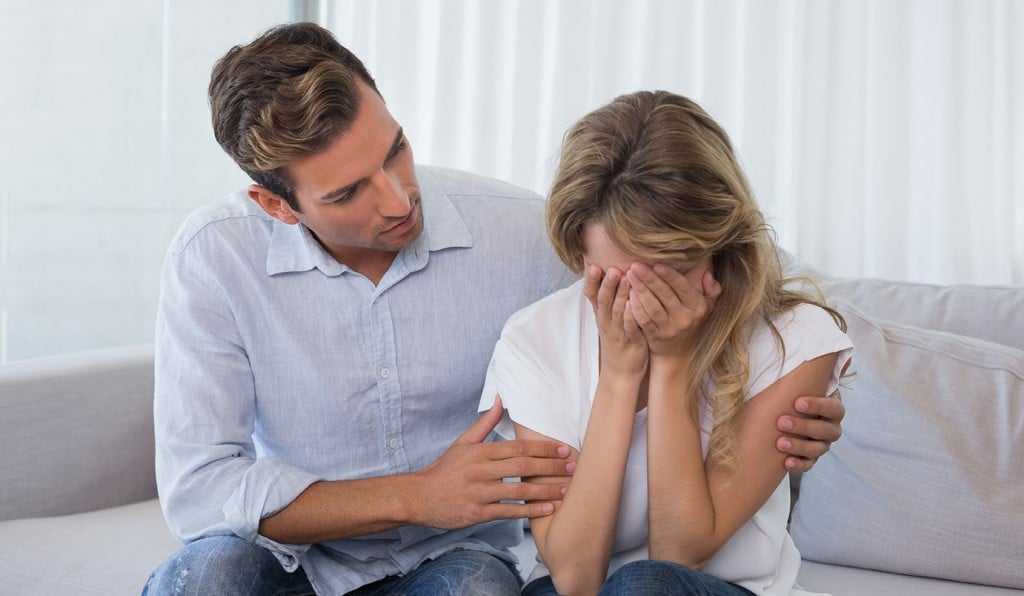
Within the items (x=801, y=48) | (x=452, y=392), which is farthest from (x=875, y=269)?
(x=452, y=392)

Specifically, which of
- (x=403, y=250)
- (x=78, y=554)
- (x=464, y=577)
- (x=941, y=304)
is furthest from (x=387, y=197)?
(x=941, y=304)

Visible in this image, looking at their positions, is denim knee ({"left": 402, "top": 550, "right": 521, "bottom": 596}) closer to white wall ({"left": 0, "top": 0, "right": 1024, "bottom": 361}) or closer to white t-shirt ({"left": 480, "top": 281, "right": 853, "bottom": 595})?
white t-shirt ({"left": 480, "top": 281, "right": 853, "bottom": 595})

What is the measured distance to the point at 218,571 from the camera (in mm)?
1312

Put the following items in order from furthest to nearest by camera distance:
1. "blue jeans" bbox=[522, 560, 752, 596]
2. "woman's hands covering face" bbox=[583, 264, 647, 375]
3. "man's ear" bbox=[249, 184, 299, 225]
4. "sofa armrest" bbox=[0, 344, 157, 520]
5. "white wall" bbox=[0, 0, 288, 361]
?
"white wall" bbox=[0, 0, 288, 361]
"sofa armrest" bbox=[0, 344, 157, 520]
"man's ear" bbox=[249, 184, 299, 225]
"woman's hands covering face" bbox=[583, 264, 647, 375]
"blue jeans" bbox=[522, 560, 752, 596]

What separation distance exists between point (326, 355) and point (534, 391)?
37 cm

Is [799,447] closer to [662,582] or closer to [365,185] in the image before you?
[662,582]

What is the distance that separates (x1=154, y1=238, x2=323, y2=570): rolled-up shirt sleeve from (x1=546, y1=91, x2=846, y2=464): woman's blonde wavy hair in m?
0.52

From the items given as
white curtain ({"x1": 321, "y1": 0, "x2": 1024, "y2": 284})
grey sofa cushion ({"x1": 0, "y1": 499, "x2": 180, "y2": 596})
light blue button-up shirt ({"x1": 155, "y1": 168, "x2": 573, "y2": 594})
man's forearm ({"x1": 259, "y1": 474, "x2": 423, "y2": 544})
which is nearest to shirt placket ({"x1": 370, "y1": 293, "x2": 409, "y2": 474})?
light blue button-up shirt ({"x1": 155, "y1": 168, "x2": 573, "y2": 594})

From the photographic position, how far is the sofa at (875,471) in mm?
1634

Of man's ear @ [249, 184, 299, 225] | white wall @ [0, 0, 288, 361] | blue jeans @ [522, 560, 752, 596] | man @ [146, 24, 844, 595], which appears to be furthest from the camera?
white wall @ [0, 0, 288, 361]

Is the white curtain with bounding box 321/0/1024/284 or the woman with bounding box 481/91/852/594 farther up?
the white curtain with bounding box 321/0/1024/284

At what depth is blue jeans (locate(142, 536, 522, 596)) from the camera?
1.30m

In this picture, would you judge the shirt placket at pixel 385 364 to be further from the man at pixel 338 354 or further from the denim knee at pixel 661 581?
the denim knee at pixel 661 581

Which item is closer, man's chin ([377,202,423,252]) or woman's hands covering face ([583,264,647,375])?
woman's hands covering face ([583,264,647,375])
